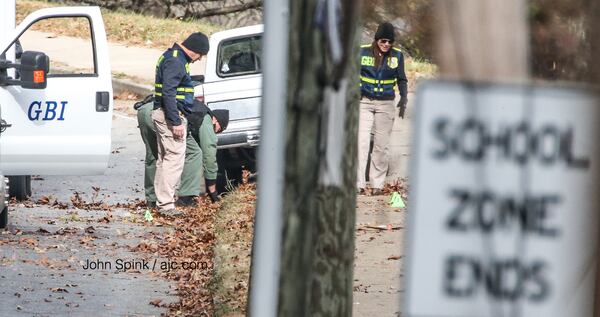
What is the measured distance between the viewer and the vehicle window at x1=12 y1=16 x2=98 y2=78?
20422 millimetres

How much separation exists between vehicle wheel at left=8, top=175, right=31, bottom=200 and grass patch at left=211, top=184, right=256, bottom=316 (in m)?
1.93

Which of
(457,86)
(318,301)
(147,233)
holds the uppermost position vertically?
(457,86)

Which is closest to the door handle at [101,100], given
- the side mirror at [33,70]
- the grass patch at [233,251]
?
the side mirror at [33,70]

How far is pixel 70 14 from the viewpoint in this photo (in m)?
10.9

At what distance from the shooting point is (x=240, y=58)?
13578 mm

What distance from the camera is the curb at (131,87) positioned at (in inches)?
756

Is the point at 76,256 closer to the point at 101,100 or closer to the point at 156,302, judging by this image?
the point at 101,100

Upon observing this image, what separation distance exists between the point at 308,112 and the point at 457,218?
1.53 meters

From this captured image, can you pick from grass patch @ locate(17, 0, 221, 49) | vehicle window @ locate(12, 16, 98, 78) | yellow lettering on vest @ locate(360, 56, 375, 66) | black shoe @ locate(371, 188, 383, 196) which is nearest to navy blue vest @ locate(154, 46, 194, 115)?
yellow lettering on vest @ locate(360, 56, 375, 66)

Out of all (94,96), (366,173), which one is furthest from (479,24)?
(366,173)

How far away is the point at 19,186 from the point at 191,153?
1.70 meters

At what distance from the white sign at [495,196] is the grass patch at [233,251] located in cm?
468

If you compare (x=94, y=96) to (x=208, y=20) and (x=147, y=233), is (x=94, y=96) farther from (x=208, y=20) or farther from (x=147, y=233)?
(x=208, y=20)

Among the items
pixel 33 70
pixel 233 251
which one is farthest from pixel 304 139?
pixel 33 70
